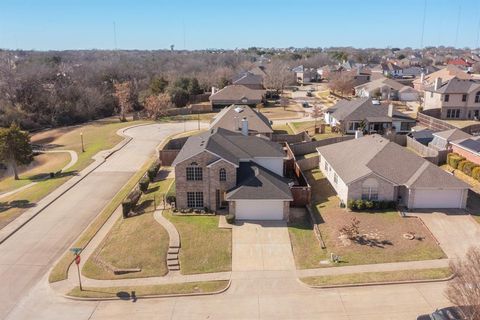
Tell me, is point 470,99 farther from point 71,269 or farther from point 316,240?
point 71,269

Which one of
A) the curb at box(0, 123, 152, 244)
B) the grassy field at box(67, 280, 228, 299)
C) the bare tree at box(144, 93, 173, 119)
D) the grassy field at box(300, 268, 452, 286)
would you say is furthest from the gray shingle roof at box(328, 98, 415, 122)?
the grassy field at box(67, 280, 228, 299)

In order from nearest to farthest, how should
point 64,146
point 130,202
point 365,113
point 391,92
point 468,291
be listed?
point 468,291 → point 130,202 → point 365,113 → point 64,146 → point 391,92

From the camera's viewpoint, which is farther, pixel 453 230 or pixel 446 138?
pixel 446 138

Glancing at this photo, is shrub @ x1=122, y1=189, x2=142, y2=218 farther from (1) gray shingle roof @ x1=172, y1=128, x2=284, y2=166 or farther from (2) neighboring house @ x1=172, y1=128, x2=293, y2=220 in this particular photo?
(1) gray shingle roof @ x1=172, y1=128, x2=284, y2=166

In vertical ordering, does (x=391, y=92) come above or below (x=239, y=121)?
above

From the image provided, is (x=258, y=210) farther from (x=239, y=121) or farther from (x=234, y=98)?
(x=234, y=98)

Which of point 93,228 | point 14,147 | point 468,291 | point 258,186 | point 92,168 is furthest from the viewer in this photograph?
point 92,168

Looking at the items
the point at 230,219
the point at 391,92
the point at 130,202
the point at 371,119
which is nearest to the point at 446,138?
the point at 371,119
